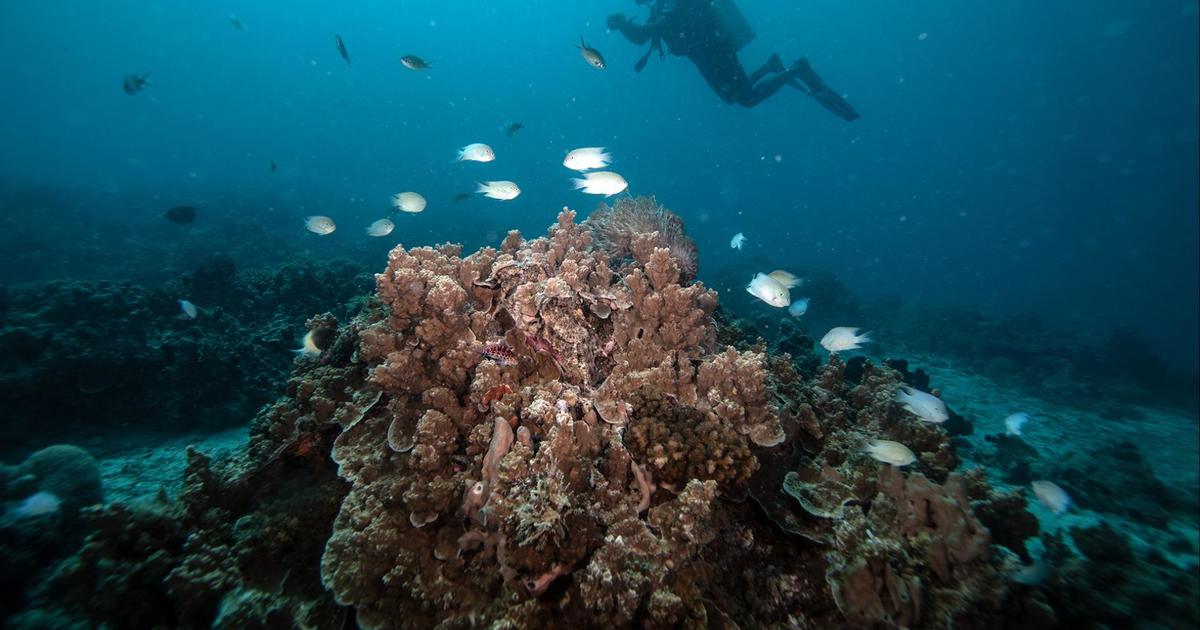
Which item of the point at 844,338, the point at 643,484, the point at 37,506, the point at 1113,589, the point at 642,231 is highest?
the point at 642,231

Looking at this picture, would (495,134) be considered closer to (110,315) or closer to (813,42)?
(813,42)

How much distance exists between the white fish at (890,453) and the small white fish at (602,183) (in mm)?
3702

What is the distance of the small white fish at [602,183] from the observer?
526 cm

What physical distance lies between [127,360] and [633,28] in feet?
61.6

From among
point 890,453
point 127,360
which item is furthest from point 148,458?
point 890,453

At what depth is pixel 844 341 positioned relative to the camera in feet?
17.8

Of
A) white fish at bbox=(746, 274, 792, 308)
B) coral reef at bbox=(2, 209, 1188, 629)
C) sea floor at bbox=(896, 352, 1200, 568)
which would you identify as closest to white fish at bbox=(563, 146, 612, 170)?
coral reef at bbox=(2, 209, 1188, 629)

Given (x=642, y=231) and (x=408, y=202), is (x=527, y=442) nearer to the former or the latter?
(x=642, y=231)

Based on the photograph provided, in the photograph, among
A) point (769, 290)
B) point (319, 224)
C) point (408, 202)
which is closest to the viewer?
point (769, 290)

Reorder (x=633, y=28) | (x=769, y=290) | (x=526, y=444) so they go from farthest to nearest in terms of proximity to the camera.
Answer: (x=633, y=28), (x=769, y=290), (x=526, y=444)

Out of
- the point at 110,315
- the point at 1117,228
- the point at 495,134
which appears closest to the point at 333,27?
Result: the point at 495,134

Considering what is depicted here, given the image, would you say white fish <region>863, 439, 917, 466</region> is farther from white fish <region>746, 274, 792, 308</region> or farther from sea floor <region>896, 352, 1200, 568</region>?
sea floor <region>896, 352, 1200, 568</region>

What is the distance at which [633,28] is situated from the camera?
17.7 metres

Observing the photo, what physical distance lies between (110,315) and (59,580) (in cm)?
899
